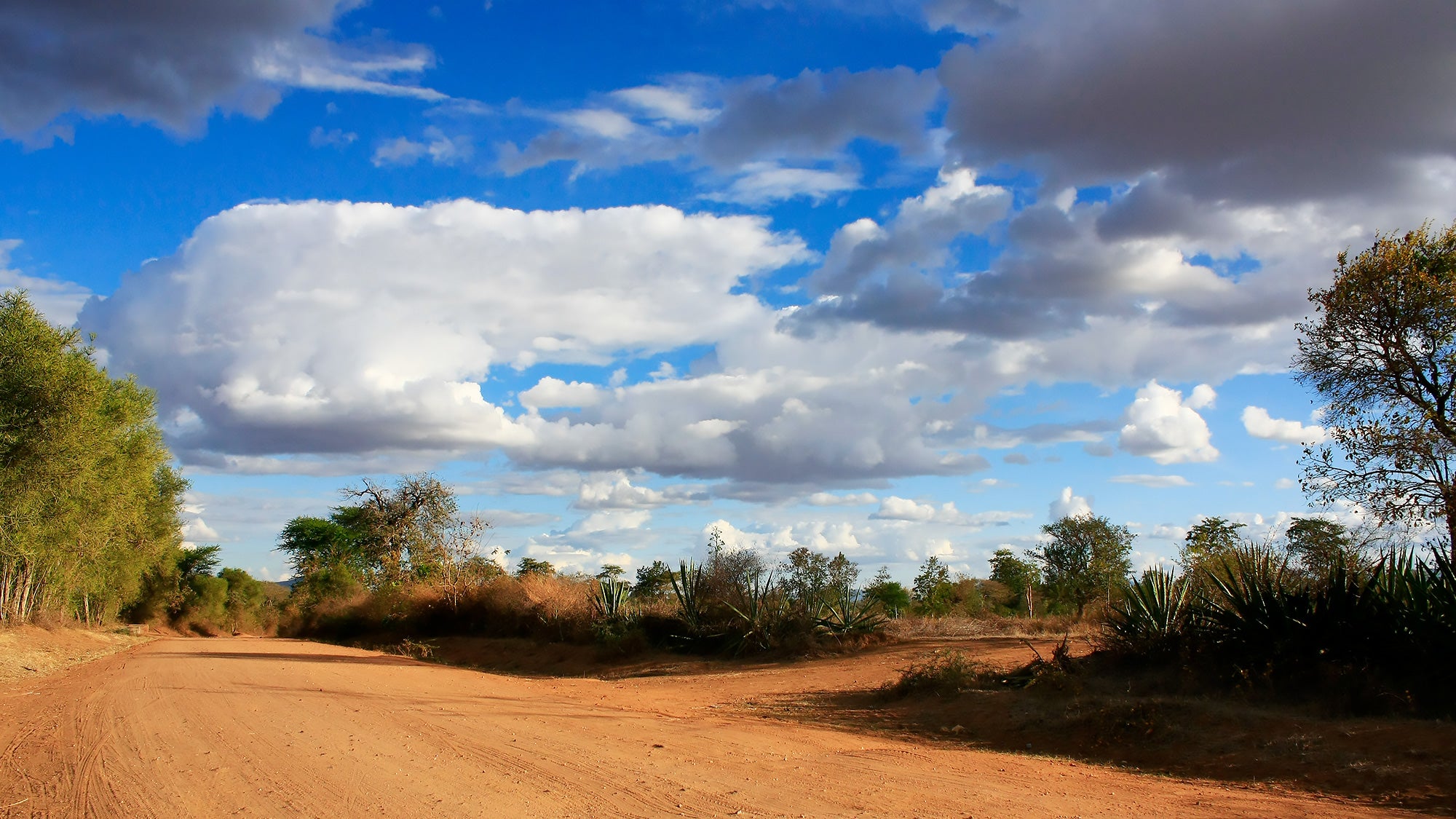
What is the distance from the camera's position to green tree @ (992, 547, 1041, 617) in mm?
39125

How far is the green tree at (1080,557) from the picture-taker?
3391 centimetres

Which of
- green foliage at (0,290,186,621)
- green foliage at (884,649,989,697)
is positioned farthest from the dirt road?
green foliage at (0,290,186,621)

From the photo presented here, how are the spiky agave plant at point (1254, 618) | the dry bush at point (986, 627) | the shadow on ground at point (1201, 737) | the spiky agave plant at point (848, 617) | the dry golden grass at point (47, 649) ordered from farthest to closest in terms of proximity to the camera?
the spiky agave plant at point (848, 617) < the dry bush at point (986, 627) < the dry golden grass at point (47, 649) < the spiky agave plant at point (1254, 618) < the shadow on ground at point (1201, 737)

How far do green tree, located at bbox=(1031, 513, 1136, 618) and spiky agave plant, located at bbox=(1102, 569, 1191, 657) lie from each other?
20.7 meters

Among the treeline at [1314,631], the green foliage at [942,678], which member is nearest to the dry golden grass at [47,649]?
the green foliage at [942,678]

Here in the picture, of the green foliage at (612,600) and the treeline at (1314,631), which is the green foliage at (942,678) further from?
the green foliage at (612,600)

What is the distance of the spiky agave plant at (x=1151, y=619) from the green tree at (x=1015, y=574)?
2376cm

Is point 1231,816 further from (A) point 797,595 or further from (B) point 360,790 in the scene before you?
(A) point 797,595

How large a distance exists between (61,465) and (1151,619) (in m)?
25.4

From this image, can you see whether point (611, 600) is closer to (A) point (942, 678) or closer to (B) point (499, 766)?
(A) point (942, 678)

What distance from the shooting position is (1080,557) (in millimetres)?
36438

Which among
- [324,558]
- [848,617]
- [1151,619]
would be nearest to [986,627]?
[848,617]

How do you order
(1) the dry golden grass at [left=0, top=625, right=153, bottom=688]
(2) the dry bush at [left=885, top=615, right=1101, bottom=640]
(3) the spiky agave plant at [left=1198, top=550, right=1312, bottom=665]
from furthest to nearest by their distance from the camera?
(2) the dry bush at [left=885, top=615, right=1101, bottom=640], (1) the dry golden grass at [left=0, top=625, right=153, bottom=688], (3) the spiky agave plant at [left=1198, top=550, right=1312, bottom=665]

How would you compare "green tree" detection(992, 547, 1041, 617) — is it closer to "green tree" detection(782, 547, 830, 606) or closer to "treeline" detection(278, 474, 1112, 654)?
"treeline" detection(278, 474, 1112, 654)
